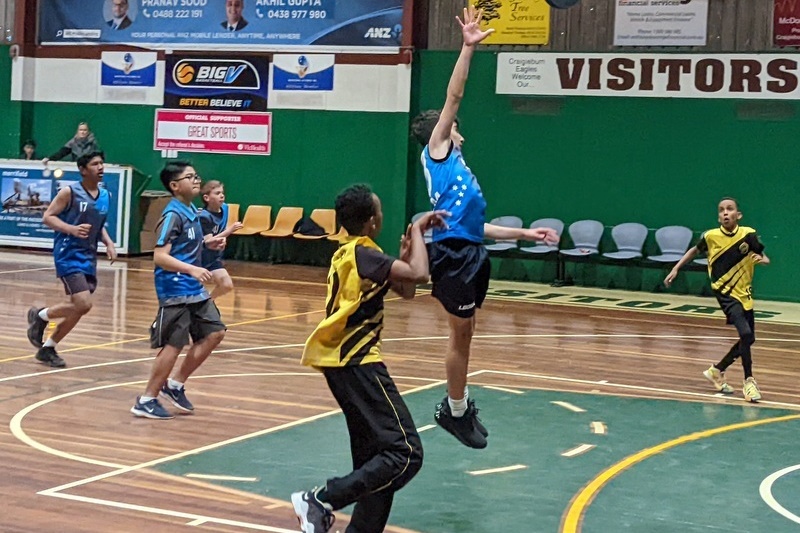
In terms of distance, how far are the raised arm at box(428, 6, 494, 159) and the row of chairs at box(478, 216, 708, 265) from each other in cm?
1213

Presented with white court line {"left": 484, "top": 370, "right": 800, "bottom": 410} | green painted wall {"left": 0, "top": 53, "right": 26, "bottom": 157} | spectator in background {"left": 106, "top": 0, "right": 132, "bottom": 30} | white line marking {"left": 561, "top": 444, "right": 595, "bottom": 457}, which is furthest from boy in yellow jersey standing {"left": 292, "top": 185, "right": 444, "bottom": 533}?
green painted wall {"left": 0, "top": 53, "right": 26, "bottom": 157}

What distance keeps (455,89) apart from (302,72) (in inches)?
594

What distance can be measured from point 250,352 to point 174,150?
1151cm

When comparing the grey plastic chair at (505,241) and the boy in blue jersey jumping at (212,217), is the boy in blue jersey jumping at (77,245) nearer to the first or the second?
the boy in blue jersey jumping at (212,217)

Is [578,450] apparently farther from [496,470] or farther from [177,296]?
[177,296]

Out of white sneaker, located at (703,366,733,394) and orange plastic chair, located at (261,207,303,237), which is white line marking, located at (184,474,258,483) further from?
orange plastic chair, located at (261,207,303,237)

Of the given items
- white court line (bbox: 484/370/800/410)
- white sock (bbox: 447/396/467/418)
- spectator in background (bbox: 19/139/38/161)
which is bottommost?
white court line (bbox: 484/370/800/410)

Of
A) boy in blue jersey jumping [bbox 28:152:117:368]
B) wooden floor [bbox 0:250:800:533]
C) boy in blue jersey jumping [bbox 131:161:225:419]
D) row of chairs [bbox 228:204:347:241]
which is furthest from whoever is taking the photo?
row of chairs [bbox 228:204:347:241]

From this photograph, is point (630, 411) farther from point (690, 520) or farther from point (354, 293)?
point (354, 293)

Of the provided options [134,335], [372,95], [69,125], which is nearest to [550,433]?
[134,335]

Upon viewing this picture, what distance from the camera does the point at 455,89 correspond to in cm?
676

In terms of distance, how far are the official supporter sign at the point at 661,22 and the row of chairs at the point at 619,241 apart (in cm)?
284

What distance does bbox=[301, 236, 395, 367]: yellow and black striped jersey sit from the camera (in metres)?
5.47

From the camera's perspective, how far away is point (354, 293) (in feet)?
18.0
